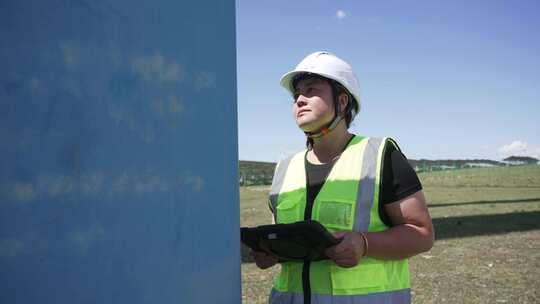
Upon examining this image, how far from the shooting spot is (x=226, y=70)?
3.39ft

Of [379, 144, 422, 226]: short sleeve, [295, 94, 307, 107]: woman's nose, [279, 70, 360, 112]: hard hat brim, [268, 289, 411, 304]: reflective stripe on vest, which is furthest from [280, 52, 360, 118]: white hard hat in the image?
[268, 289, 411, 304]: reflective stripe on vest

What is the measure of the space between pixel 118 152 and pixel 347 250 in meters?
0.95

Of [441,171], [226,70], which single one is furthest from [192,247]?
[441,171]

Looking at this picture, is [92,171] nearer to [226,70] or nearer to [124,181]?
[124,181]

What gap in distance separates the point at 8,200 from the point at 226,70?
0.53 metres

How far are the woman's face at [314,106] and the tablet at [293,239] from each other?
0.49 m

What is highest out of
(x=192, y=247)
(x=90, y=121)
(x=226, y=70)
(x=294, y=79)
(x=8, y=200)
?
(x=294, y=79)

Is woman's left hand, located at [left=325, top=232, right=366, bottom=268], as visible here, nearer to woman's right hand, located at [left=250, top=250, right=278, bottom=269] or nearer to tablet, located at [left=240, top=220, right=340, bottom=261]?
tablet, located at [left=240, top=220, right=340, bottom=261]

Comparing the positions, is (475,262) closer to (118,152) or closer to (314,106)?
(314,106)

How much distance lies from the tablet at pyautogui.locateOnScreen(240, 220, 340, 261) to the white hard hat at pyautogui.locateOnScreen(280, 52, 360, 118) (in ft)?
2.29

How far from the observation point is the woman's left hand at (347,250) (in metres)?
1.52

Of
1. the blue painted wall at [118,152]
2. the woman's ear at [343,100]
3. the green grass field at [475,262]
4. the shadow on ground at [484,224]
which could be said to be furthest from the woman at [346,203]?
the shadow on ground at [484,224]

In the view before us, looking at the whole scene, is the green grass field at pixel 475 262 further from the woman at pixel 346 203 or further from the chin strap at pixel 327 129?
the chin strap at pixel 327 129

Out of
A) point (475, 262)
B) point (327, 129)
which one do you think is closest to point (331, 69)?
point (327, 129)
